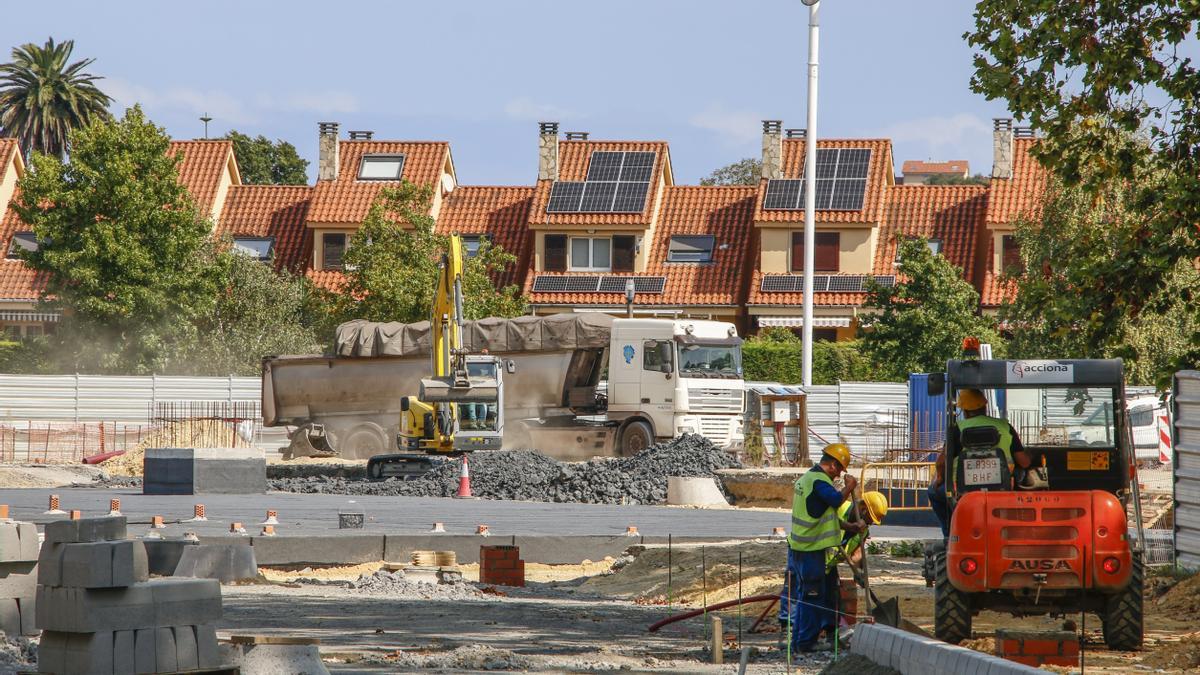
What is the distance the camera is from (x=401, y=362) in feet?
123

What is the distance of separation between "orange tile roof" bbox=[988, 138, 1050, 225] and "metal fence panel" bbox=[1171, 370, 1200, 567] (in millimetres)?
32391

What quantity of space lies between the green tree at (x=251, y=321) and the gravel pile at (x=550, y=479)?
1554cm

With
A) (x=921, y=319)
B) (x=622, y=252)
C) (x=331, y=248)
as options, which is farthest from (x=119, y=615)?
(x=331, y=248)

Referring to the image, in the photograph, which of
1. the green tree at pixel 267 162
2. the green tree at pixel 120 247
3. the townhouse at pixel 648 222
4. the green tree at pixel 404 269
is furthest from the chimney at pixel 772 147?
the green tree at pixel 267 162

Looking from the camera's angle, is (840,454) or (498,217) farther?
(498,217)

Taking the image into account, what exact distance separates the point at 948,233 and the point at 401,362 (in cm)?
2201

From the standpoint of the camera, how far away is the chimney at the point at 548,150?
5425 centimetres

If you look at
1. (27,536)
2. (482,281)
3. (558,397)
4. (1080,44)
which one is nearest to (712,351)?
(558,397)

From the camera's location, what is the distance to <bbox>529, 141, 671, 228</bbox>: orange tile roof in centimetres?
5125

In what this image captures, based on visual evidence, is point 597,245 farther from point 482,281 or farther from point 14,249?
point 14,249

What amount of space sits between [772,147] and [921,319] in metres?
11.3

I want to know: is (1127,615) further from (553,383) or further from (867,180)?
(867,180)

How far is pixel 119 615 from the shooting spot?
32.1ft

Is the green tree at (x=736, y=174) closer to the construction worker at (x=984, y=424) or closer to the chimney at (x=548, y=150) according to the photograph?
the chimney at (x=548, y=150)
